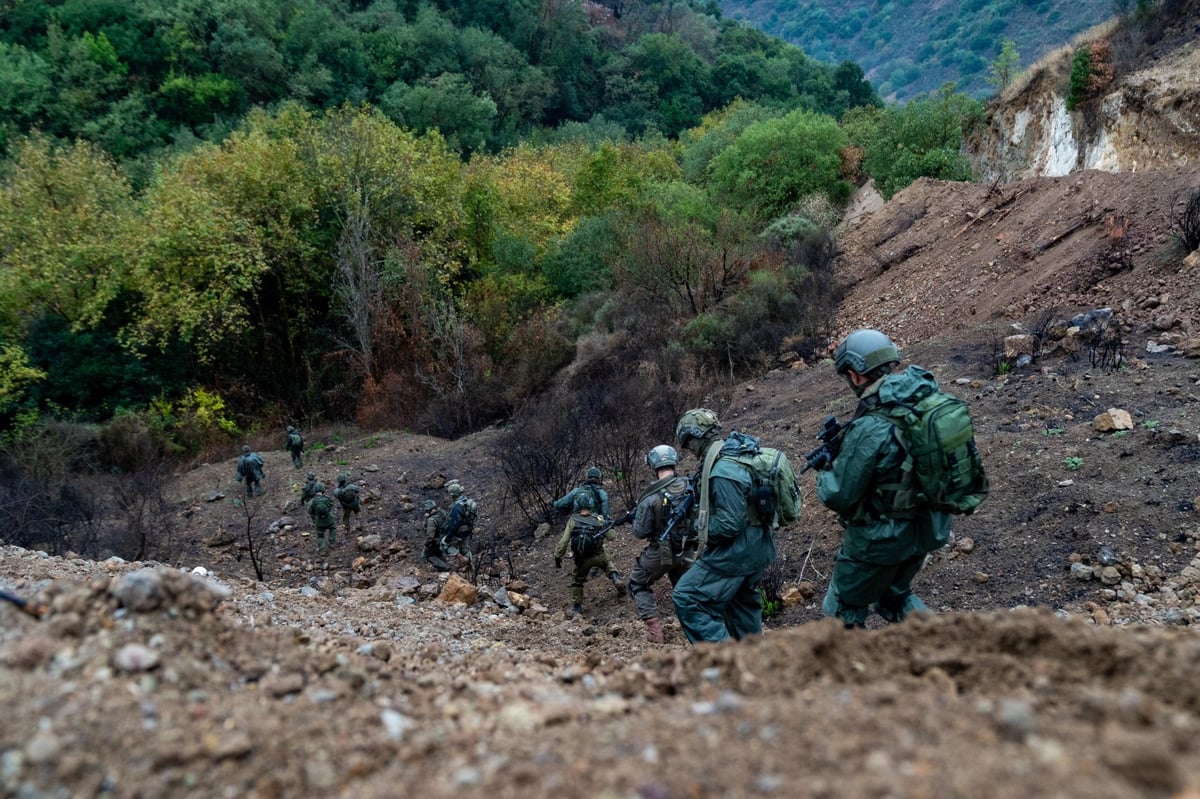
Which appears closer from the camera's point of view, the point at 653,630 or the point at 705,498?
the point at 705,498

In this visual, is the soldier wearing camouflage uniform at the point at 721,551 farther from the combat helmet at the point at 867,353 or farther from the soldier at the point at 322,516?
the soldier at the point at 322,516

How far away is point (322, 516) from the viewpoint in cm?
865

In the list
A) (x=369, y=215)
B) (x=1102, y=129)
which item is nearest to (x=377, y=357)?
(x=369, y=215)

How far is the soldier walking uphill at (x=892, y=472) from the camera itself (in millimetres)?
3146

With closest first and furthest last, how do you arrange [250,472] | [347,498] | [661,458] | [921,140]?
[661,458], [347,498], [250,472], [921,140]

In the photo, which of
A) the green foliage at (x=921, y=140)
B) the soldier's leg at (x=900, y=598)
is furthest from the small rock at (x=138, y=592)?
the green foliage at (x=921, y=140)

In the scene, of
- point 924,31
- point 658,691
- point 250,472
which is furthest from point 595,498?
point 924,31

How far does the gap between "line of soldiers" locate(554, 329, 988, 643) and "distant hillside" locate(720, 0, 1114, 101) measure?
63.7m

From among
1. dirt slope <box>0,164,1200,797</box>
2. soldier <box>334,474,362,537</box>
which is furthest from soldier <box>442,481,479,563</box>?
dirt slope <box>0,164,1200,797</box>

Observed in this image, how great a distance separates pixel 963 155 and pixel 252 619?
71.0ft

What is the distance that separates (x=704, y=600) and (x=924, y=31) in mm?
109389

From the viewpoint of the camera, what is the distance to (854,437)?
10.8 feet

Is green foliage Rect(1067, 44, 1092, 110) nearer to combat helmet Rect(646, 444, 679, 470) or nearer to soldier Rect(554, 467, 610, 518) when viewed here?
soldier Rect(554, 467, 610, 518)

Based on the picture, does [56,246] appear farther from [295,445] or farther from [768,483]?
[768,483]
